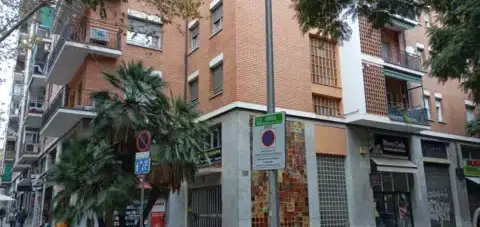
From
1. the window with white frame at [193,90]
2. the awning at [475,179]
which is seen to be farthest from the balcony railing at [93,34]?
the awning at [475,179]

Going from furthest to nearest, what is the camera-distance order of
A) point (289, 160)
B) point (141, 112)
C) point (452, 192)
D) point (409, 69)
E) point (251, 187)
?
point (452, 192) < point (409, 69) < point (289, 160) < point (251, 187) < point (141, 112)

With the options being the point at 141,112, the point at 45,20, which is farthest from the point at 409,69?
the point at 45,20

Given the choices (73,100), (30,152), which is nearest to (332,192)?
(73,100)

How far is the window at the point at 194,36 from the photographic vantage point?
69.0 feet

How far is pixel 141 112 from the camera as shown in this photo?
42.6 ft

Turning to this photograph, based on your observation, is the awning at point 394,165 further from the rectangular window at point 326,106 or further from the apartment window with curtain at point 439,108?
the apartment window with curtain at point 439,108

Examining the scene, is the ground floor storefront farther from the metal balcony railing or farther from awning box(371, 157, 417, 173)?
the metal balcony railing

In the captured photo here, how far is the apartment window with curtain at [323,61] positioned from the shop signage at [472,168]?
10344 millimetres

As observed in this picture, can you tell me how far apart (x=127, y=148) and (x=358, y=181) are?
407 inches

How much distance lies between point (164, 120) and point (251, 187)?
4535 mm

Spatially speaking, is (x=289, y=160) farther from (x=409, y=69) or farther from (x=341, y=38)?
(x=409, y=69)

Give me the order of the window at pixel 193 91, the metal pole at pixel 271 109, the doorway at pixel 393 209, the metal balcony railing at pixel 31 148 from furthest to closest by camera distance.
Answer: the metal balcony railing at pixel 31 148 < the window at pixel 193 91 < the doorway at pixel 393 209 < the metal pole at pixel 271 109

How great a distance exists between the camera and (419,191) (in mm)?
20984

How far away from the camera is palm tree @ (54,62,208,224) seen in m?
12.0
